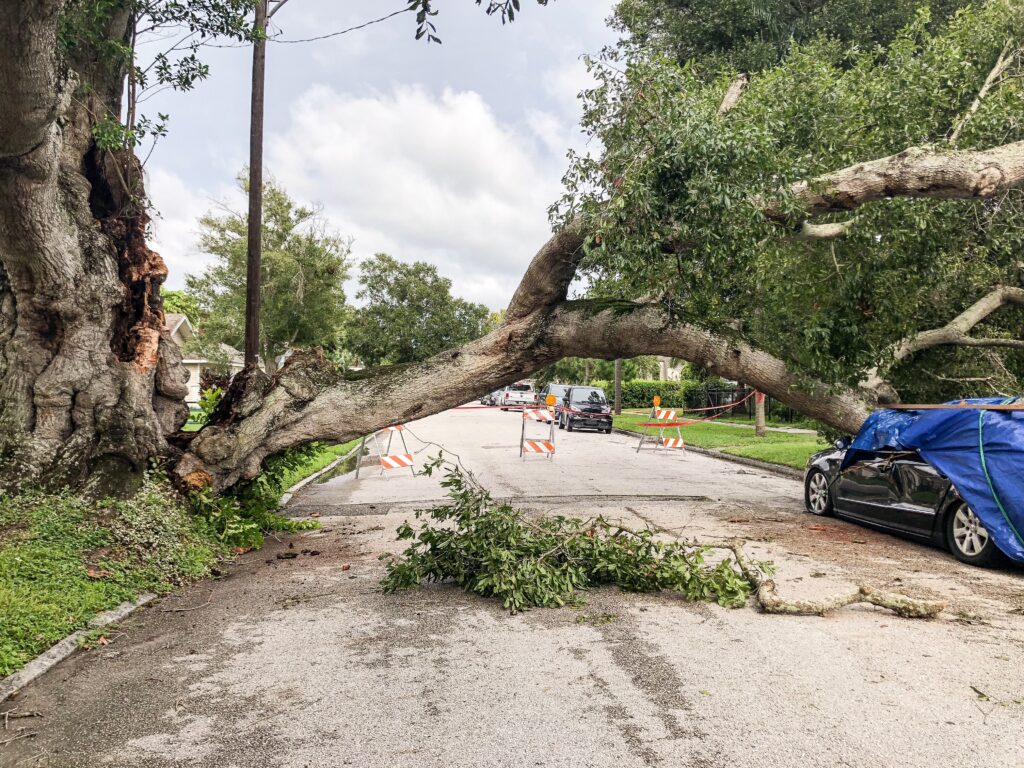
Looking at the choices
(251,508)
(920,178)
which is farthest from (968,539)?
(251,508)

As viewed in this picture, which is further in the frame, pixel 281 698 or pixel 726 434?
pixel 726 434

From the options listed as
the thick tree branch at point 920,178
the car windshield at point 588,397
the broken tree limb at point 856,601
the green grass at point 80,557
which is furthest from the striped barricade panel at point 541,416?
the broken tree limb at point 856,601

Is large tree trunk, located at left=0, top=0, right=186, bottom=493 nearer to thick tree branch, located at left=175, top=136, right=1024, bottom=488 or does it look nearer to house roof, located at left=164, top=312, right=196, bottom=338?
thick tree branch, located at left=175, top=136, right=1024, bottom=488

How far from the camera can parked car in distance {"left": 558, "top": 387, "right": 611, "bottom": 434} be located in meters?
28.8

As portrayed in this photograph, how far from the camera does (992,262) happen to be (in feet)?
36.7

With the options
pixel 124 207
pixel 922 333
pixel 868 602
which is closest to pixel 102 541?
pixel 124 207

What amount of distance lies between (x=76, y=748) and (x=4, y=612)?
184cm

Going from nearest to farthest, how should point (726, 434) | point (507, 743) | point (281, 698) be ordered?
point (507, 743)
point (281, 698)
point (726, 434)

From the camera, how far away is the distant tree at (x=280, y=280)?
28656 millimetres

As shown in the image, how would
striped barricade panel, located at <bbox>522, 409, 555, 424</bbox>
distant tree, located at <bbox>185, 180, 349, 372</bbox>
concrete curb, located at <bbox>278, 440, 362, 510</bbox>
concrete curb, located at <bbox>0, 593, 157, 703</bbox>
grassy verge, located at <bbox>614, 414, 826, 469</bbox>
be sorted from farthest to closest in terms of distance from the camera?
distant tree, located at <bbox>185, 180, 349, 372</bbox> → striped barricade panel, located at <bbox>522, 409, 555, 424</bbox> → grassy verge, located at <bbox>614, 414, 826, 469</bbox> → concrete curb, located at <bbox>278, 440, 362, 510</bbox> → concrete curb, located at <bbox>0, 593, 157, 703</bbox>

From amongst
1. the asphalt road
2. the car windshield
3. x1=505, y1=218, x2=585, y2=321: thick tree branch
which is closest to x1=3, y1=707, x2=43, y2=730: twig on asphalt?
the asphalt road

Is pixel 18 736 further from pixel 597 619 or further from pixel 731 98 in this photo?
pixel 731 98

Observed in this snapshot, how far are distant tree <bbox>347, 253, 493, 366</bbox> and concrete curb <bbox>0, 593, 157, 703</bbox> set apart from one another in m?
48.0

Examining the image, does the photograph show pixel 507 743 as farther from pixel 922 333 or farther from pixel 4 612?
pixel 922 333
